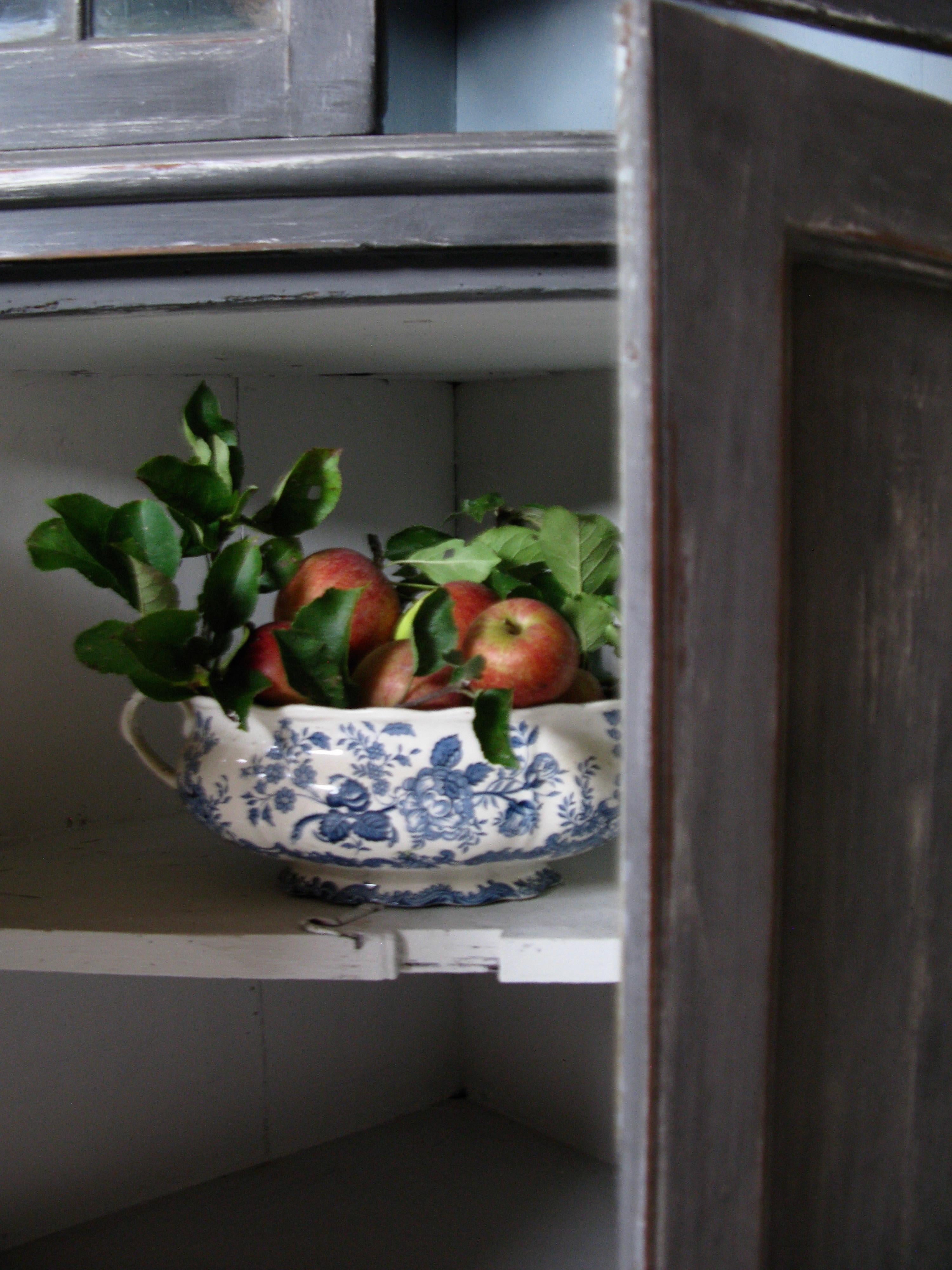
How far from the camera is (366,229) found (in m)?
0.51

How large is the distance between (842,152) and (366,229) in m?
0.22

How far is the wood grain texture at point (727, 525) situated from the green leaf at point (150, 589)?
352 mm

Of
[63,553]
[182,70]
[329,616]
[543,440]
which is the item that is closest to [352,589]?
[329,616]

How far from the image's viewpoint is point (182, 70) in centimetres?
55

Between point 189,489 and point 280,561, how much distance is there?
0.22ft

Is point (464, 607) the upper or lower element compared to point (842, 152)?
lower

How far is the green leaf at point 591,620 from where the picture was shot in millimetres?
653

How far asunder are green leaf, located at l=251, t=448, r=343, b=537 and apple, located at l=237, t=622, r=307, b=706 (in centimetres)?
8

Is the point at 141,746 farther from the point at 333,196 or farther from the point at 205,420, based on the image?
the point at 333,196

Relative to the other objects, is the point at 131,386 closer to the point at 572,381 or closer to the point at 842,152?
the point at 572,381

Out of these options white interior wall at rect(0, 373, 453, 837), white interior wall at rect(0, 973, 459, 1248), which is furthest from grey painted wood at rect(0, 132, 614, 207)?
white interior wall at rect(0, 973, 459, 1248)

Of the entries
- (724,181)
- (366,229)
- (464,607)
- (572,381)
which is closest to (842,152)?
(724,181)

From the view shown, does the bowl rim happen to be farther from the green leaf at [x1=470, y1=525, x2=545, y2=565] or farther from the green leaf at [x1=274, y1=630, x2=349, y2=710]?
the green leaf at [x1=470, y1=525, x2=545, y2=565]

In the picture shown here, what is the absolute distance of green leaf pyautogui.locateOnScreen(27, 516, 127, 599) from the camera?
61 cm
